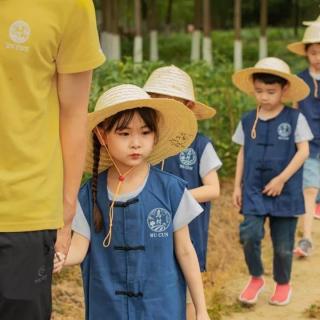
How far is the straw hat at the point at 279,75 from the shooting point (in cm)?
491

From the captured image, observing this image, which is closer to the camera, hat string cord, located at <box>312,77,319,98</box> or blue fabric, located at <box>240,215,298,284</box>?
blue fabric, located at <box>240,215,298,284</box>

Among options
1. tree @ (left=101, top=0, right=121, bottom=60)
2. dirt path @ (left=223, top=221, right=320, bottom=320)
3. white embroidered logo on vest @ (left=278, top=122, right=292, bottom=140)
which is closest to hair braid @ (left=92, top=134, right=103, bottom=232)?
white embroidered logo on vest @ (left=278, top=122, right=292, bottom=140)

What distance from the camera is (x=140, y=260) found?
116 inches

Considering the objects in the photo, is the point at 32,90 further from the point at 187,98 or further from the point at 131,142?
the point at 187,98

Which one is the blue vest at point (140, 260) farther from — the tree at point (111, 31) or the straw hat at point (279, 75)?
the tree at point (111, 31)

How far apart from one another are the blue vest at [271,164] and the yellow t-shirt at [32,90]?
9.13 ft

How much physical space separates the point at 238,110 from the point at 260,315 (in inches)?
133

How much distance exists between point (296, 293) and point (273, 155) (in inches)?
42.2

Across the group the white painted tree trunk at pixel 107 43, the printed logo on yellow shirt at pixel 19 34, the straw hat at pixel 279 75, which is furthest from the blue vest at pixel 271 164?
the white painted tree trunk at pixel 107 43

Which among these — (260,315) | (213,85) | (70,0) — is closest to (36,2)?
(70,0)

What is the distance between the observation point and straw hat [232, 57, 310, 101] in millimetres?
4910

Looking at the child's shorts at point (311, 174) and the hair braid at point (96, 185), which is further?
the child's shorts at point (311, 174)

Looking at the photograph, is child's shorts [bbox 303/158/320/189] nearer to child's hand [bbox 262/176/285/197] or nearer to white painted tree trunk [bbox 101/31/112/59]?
child's hand [bbox 262/176/285/197]

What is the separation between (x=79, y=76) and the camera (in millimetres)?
2430
